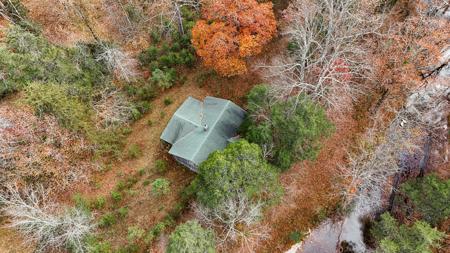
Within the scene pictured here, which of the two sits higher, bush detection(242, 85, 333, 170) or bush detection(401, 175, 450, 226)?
bush detection(242, 85, 333, 170)

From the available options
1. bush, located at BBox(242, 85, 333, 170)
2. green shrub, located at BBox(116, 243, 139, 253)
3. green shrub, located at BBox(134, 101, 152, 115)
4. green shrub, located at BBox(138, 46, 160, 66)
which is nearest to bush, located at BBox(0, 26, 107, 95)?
green shrub, located at BBox(134, 101, 152, 115)

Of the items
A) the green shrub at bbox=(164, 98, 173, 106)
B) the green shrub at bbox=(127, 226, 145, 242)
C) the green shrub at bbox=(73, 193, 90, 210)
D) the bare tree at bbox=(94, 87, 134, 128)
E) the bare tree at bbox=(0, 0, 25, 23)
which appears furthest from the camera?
the green shrub at bbox=(164, 98, 173, 106)

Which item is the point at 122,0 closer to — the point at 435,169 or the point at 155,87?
the point at 155,87

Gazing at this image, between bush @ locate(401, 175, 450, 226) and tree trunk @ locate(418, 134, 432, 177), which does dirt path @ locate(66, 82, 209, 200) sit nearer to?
bush @ locate(401, 175, 450, 226)

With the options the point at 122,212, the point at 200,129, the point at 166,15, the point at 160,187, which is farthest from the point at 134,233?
the point at 166,15

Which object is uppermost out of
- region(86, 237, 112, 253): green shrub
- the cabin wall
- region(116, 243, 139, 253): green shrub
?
the cabin wall

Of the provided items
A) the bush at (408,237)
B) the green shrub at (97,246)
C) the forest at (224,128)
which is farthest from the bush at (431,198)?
the green shrub at (97,246)

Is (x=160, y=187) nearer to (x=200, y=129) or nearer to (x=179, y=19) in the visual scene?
(x=200, y=129)

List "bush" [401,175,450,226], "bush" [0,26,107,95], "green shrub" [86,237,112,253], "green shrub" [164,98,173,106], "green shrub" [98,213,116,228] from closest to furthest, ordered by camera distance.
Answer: "bush" [401,175,450,226], "green shrub" [86,237,112,253], "green shrub" [98,213,116,228], "bush" [0,26,107,95], "green shrub" [164,98,173,106]
